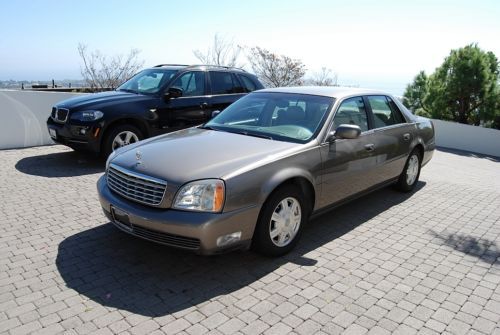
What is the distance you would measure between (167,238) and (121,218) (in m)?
0.59

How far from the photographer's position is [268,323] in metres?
3.11

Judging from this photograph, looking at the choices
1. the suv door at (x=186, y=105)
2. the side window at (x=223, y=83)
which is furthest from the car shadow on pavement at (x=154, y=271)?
the side window at (x=223, y=83)

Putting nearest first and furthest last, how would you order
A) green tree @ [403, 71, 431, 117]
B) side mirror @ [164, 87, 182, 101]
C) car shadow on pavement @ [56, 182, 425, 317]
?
car shadow on pavement @ [56, 182, 425, 317]
side mirror @ [164, 87, 182, 101]
green tree @ [403, 71, 431, 117]

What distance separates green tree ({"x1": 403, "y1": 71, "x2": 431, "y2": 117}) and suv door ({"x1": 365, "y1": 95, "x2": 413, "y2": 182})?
46.7 feet

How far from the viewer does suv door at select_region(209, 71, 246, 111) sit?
28.2 feet

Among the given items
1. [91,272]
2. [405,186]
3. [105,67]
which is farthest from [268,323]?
[105,67]

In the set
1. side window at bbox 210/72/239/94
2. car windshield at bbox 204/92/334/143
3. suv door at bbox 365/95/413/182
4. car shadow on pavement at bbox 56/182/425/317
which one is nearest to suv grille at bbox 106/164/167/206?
car shadow on pavement at bbox 56/182/425/317

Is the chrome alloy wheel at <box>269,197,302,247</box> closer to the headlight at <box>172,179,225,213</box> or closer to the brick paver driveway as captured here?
the brick paver driveway

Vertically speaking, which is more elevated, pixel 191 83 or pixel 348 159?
pixel 191 83

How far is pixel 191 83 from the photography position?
8.37m

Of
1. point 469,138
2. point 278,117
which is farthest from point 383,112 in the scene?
point 469,138

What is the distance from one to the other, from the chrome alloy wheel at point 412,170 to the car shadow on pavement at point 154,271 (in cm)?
246

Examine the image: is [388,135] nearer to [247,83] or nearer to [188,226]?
[188,226]

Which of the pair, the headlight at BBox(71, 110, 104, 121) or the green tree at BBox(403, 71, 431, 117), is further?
the green tree at BBox(403, 71, 431, 117)
